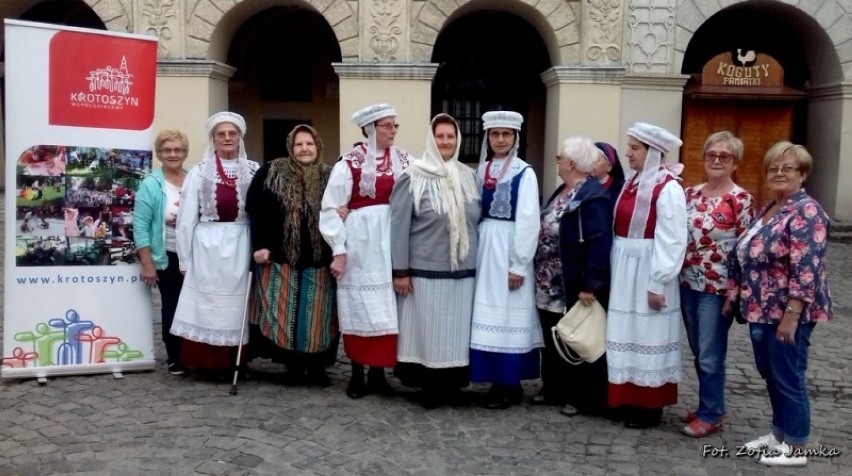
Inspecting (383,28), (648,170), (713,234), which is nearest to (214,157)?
(648,170)

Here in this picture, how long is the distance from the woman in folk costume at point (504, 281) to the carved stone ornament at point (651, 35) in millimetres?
8123

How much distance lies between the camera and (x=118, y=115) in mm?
5227

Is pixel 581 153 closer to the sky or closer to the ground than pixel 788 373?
closer to the sky

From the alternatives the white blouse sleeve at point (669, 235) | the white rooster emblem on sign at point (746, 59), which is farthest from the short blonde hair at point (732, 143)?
the white rooster emblem on sign at point (746, 59)

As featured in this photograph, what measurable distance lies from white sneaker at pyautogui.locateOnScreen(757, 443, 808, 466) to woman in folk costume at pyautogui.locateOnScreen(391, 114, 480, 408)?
178cm

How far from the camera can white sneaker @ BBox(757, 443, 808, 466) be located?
3.97m

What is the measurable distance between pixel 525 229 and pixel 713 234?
1072 mm

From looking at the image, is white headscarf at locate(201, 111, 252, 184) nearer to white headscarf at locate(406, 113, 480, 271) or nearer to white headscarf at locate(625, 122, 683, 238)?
white headscarf at locate(406, 113, 480, 271)

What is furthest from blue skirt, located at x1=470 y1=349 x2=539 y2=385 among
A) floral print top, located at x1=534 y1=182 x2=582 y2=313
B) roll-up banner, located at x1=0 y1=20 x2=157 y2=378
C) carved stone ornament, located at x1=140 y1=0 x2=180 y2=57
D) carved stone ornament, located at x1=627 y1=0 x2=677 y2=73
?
carved stone ornament, located at x1=140 y1=0 x2=180 y2=57

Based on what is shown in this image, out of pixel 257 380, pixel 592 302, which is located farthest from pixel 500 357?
pixel 257 380

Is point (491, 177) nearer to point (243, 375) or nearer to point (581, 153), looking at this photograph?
point (581, 153)

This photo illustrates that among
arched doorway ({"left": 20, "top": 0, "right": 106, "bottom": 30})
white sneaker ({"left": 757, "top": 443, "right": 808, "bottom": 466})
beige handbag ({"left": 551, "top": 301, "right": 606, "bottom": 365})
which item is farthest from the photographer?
arched doorway ({"left": 20, "top": 0, "right": 106, "bottom": 30})

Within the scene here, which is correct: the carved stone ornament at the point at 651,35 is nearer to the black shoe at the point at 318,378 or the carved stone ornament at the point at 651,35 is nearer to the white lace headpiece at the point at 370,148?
the white lace headpiece at the point at 370,148

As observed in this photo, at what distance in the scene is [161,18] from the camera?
12.0m
